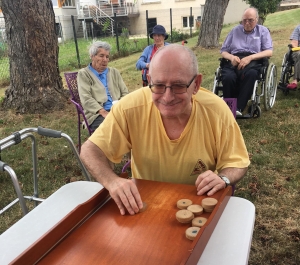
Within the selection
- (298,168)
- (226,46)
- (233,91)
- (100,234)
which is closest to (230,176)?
(100,234)

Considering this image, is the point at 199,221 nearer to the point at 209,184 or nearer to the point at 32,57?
the point at 209,184

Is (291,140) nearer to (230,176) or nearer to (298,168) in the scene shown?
(298,168)

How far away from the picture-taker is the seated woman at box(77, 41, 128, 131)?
3.95 meters

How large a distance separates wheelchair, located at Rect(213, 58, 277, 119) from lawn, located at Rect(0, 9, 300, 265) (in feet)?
0.46

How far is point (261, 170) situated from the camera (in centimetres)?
374

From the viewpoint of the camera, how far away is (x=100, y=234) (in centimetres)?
125

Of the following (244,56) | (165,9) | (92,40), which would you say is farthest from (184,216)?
(165,9)

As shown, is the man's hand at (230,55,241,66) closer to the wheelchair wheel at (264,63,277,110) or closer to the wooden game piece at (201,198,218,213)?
the wheelchair wheel at (264,63,277,110)

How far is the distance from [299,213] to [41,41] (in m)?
5.18

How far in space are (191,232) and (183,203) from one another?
200 mm

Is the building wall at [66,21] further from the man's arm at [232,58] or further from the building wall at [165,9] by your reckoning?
the man's arm at [232,58]

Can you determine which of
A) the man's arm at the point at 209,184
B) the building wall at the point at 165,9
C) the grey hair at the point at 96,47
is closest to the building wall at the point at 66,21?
the building wall at the point at 165,9

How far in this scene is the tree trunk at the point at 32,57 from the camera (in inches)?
231

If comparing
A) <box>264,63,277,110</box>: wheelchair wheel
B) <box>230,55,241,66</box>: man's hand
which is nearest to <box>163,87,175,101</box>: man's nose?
<box>230,55,241,66</box>: man's hand
